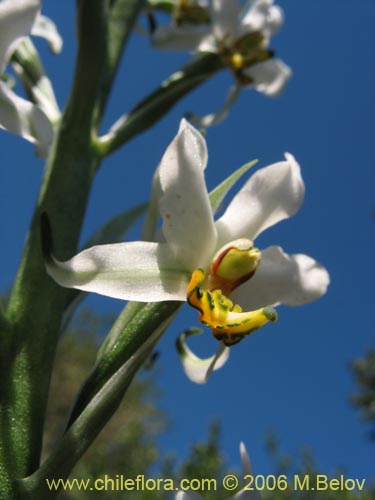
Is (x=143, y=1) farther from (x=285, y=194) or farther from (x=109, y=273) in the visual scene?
(x=109, y=273)

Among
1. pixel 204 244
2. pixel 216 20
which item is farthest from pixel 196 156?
pixel 216 20

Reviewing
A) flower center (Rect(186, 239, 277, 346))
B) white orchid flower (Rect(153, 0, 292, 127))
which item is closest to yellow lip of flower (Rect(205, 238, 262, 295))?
flower center (Rect(186, 239, 277, 346))

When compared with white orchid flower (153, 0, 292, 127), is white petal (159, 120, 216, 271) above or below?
above

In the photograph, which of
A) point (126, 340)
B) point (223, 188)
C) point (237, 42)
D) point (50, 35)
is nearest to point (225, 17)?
point (237, 42)

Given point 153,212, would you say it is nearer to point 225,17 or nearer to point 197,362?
point 197,362

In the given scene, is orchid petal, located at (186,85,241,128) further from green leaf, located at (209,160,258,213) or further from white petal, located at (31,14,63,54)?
green leaf, located at (209,160,258,213)

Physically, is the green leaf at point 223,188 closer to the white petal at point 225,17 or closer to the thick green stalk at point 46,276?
the thick green stalk at point 46,276

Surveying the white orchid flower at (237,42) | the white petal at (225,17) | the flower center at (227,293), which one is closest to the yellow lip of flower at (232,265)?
the flower center at (227,293)
